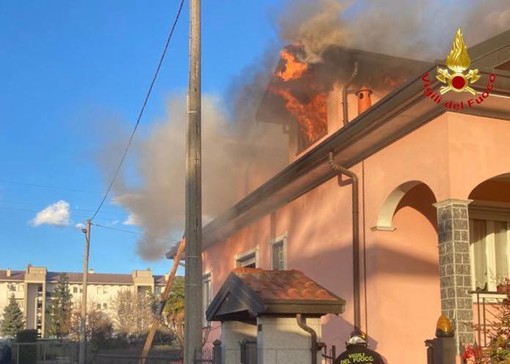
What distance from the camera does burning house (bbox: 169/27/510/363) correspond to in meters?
7.24

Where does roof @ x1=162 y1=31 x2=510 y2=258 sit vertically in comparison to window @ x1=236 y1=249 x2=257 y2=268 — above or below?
above

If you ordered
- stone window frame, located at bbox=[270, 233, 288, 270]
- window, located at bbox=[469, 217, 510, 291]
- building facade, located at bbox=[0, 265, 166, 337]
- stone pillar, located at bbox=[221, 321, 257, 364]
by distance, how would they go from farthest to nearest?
building facade, located at bbox=[0, 265, 166, 337], stone window frame, located at bbox=[270, 233, 288, 270], window, located at bbox=[469, 217, 510, 291], stone pillar, located at bbox=[221, 321, 257, 364]

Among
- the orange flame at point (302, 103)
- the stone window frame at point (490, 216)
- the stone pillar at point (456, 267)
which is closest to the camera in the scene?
the stone pillar at point (456, 267)

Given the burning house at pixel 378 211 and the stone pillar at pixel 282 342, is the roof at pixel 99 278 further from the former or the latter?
the stone pillar at pixel 282 342

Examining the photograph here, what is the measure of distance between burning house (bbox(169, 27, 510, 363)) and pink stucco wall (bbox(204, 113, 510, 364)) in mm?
17

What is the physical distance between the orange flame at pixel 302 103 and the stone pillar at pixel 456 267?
509cm

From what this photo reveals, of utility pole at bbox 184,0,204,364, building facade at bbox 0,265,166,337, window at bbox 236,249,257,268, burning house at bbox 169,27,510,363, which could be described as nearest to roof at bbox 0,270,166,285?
building facade at bbox 0,265,166,337

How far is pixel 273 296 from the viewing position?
6.51 meters

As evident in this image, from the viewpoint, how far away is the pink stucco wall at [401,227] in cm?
796

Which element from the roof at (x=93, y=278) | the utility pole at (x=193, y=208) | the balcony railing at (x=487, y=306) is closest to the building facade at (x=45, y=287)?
the roof at (x=93, y=278)

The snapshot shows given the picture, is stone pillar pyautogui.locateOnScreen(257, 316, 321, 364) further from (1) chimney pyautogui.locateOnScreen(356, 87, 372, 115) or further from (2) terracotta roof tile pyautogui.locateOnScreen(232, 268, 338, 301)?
(1) chimney pyautogui.locateOnScreen(356, 87, 372, 115)

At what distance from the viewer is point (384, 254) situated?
370 inches

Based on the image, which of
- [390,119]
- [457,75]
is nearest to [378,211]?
[390,119]

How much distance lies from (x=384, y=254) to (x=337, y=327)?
1.68 m
